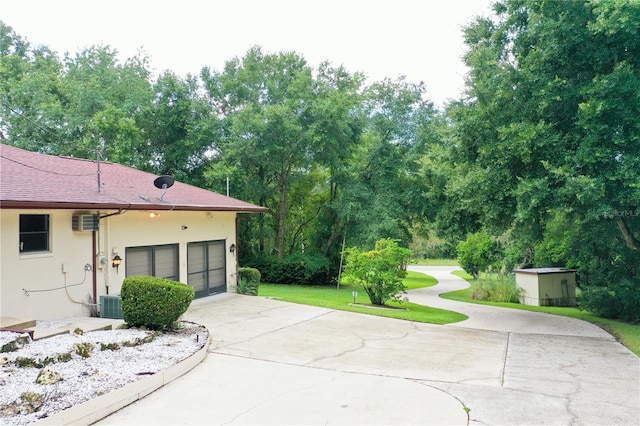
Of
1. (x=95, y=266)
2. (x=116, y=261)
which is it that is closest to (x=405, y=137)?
(x=116, y=261)

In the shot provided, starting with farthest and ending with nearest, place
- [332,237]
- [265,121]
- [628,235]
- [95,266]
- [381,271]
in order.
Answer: [332,237] → [265,121] → [381,271] → [628,235] → [95,266]

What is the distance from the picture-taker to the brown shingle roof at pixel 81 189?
8.77 meters

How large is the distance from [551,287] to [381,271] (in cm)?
847

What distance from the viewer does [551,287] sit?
58.0ft

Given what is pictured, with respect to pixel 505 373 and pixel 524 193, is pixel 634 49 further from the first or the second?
pixel 505 373

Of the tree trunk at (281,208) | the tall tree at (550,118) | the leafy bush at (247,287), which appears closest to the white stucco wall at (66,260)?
the leafy bush at (247,287)

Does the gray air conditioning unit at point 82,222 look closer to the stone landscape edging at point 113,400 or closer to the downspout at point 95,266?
the downspout at point 95,266

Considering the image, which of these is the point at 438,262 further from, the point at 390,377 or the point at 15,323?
the point at 15,323

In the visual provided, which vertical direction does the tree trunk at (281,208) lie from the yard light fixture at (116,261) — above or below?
above

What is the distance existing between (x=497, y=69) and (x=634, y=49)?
3.13m

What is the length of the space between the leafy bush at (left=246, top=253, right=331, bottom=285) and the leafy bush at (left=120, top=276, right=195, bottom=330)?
55.9 ft

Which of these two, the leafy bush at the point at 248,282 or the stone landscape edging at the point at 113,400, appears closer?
the stone landscape edging at the point at 113,400

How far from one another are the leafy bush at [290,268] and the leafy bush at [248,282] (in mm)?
9367

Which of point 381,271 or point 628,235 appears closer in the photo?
point 628,235
